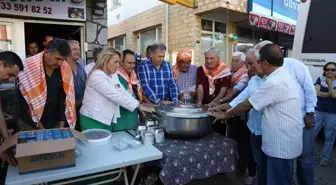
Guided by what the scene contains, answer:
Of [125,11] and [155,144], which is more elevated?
[125,11]

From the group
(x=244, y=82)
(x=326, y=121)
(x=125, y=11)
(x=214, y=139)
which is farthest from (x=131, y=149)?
(x=125, y=11)

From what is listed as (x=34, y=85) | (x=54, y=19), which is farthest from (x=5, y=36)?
(x=34, y=85)

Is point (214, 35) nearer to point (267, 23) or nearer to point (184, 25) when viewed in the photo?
point (184, 25)

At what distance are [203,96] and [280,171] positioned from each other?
137 cm

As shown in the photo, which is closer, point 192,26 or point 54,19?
point 54,19

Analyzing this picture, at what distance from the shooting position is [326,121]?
10.9 ft

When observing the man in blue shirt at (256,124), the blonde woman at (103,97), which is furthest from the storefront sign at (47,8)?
the man in blue shirt at (256,124)

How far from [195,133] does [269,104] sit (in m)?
0.61

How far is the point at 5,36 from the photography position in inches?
151

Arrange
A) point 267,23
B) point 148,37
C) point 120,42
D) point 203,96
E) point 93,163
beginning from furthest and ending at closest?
point 120,42
point 148,37
point 267,23
point 203,96
point 93,163

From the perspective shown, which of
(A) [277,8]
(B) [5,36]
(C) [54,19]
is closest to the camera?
(B) [5,36]

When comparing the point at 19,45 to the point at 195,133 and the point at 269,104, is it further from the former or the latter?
the point at 269,104

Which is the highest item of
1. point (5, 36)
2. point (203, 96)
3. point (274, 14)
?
point (274, 14)

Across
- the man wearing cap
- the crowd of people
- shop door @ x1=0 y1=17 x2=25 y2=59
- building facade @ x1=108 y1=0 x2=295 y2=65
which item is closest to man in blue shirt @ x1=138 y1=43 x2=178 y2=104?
the crowd of people
